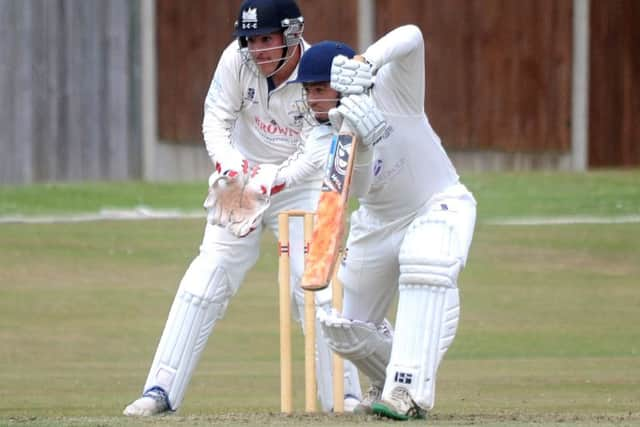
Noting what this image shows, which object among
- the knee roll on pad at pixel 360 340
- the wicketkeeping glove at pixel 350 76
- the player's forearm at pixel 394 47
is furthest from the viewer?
the knee roll on pad at pixel 360 340

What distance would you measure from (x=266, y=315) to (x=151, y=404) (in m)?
3.00

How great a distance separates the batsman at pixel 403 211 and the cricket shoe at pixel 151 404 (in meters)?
0.80

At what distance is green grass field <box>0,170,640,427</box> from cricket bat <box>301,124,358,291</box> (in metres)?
0.50

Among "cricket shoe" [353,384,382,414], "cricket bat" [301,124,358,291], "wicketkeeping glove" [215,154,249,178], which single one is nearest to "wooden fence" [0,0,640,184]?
"wicketkeeping glove" [215,154,249,178]

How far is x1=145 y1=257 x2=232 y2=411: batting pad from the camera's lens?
20.5ft

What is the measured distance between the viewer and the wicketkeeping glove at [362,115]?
5.12 metres

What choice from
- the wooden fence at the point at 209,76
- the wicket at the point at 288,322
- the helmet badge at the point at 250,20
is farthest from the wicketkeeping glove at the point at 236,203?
the wooden fence at the point at 209,76

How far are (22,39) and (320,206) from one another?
9322mm

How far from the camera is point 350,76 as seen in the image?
5102 millimetres

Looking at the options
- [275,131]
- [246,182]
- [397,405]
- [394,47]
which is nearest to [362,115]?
[394,47]

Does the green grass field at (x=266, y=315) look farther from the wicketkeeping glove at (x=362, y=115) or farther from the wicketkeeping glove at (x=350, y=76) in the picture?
the wicketkeeping glove at (x=350, y=76)

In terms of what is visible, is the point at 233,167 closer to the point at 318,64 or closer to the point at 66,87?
the point at 318,64

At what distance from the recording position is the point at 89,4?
14281 mm

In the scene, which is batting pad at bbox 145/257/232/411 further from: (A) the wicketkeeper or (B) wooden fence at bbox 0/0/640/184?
(B) wooden fence at bbox 0/0/640/184
